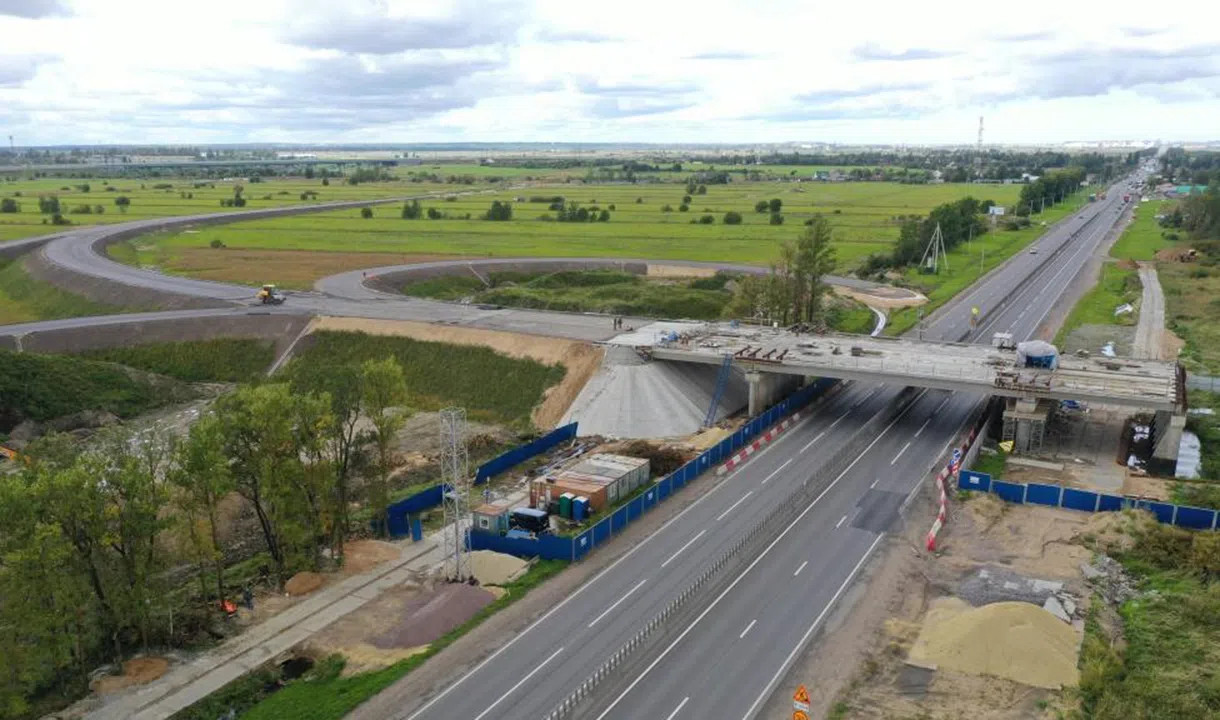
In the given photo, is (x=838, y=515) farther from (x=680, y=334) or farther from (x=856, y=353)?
(x=680, y=334)

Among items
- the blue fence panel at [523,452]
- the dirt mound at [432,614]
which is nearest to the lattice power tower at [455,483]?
the dirt mound at [432,614]

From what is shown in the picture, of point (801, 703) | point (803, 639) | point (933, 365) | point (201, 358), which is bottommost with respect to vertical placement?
point (803, 639)

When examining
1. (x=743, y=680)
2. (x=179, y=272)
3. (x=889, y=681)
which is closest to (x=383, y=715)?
(x=743, y=680)

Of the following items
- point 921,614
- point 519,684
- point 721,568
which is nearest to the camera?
point 519,684

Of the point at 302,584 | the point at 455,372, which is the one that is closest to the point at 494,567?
the point at 302,584

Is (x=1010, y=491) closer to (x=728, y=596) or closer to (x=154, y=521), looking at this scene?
(x=728, y=596)

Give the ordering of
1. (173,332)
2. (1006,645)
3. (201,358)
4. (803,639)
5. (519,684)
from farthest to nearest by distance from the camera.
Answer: (173,332) → (201,358) → (803,639) → (1006,645) → (519,684)
